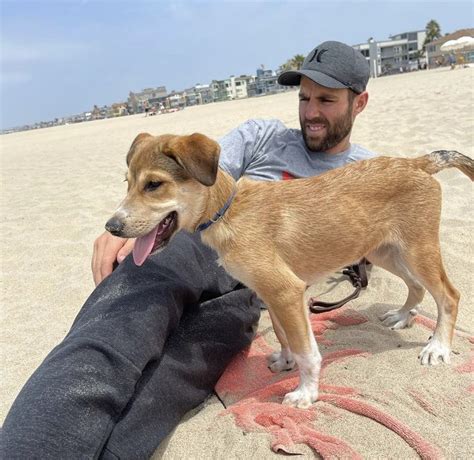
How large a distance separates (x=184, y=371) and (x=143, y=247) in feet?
3.05

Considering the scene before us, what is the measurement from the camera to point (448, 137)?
427 inches

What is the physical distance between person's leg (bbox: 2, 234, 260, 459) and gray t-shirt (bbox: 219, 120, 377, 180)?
1.50 m

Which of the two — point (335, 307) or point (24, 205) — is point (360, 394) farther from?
point (24, 205)

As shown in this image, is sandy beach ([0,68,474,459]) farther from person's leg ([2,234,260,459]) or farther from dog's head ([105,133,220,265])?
dog's head ([105,133,220,265])

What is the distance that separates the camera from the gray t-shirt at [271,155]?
16.5ft

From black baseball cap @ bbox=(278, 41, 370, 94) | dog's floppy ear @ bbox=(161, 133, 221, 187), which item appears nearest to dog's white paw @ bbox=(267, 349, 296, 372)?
dog's floppy ear @ bbox=(161, 133, 221, 187)

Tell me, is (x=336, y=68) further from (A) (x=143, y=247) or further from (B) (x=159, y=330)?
(B) (x=159, y=330)

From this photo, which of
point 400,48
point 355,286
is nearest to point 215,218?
point 355,286

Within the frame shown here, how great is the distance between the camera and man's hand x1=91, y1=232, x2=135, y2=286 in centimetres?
433

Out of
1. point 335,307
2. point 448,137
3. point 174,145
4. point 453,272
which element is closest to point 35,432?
point 174,145

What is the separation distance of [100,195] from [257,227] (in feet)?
25.4

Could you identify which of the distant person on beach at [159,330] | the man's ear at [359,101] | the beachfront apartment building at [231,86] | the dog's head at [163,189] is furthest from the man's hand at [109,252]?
the beachfront apartment building at [231,86]

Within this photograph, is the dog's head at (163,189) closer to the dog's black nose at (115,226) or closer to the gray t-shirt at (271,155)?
the dog's black nose at (115,226)

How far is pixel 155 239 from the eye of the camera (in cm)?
333
